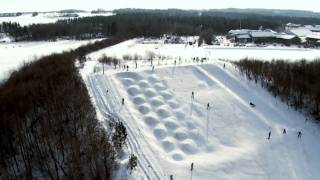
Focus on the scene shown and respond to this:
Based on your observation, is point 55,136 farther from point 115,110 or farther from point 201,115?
point 201,115

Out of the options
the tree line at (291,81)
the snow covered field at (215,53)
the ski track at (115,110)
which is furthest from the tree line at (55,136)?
the snow covered field at (215,53)

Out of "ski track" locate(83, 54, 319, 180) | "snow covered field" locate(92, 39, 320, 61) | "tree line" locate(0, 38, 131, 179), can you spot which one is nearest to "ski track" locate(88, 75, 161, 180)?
"ski track" locate(83, 54, 319, 180)

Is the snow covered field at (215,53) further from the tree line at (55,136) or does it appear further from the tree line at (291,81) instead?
the tree line at (55,136)

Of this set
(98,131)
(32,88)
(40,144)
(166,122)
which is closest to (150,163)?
(98,131)

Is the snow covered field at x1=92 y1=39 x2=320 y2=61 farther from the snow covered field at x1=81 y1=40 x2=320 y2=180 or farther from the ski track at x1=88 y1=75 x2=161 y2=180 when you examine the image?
the ski track at x1=88 y1=75 x2=161 y2=180

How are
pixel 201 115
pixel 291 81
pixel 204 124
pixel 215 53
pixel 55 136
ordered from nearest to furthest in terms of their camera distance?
pixel 55 136 < pixel 204 124 < pixel 201 115 < pixel 291 81 < pixel 215 53

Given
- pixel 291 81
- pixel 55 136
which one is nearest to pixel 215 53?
pixel 291 81
